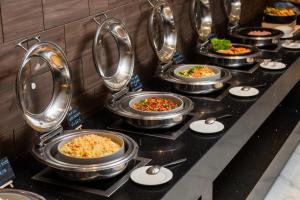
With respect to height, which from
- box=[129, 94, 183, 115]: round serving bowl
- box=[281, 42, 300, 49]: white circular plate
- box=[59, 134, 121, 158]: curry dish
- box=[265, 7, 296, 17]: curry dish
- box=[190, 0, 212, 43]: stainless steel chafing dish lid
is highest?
box=[190, 0, 212, 43]: stainless steel chafing dish lid

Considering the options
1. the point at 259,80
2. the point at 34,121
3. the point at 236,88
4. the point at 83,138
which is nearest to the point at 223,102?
the point at 236,88

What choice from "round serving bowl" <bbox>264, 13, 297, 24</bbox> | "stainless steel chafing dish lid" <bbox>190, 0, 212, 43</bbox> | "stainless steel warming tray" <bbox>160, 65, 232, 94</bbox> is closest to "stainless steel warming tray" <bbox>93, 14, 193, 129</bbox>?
"stainless steel warming tray" <bbox>160, 65, 232, 94</bbox>

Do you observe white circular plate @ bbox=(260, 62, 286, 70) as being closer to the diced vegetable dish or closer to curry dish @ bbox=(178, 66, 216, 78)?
the diced vegetable dish

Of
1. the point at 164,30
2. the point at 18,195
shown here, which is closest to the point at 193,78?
the point at 164,30

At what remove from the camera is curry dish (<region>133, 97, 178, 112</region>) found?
6.69 ft

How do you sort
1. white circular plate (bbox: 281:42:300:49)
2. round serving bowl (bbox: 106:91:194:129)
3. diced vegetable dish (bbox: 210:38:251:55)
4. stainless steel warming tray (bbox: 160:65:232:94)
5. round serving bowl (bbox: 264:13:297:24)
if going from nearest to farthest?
round serving bowl (bbox: 106:91:194:129) < stainless steel warming tray (bbox: 160:65:232:94) < diced vegetable dish (bbox: 210:38:251:55) < white circular plate (bbox: 281:42:300:49) < round serving bowl (bbox: 264:13:297:24)

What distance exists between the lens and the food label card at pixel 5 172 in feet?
5.22

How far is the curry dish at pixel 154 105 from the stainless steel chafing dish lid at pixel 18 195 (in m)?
0.69

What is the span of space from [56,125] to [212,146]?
0.56 m

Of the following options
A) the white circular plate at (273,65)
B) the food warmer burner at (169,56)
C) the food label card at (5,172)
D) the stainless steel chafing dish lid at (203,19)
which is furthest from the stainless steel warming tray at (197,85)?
the food label card at (5,172)

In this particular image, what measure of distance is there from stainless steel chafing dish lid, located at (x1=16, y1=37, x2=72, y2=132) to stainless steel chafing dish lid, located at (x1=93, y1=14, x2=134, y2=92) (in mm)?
165

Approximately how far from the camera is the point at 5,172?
161cm

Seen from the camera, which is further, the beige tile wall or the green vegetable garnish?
the green vegetable garnish

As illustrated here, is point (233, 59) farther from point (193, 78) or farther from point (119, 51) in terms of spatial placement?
point (119, 51)
